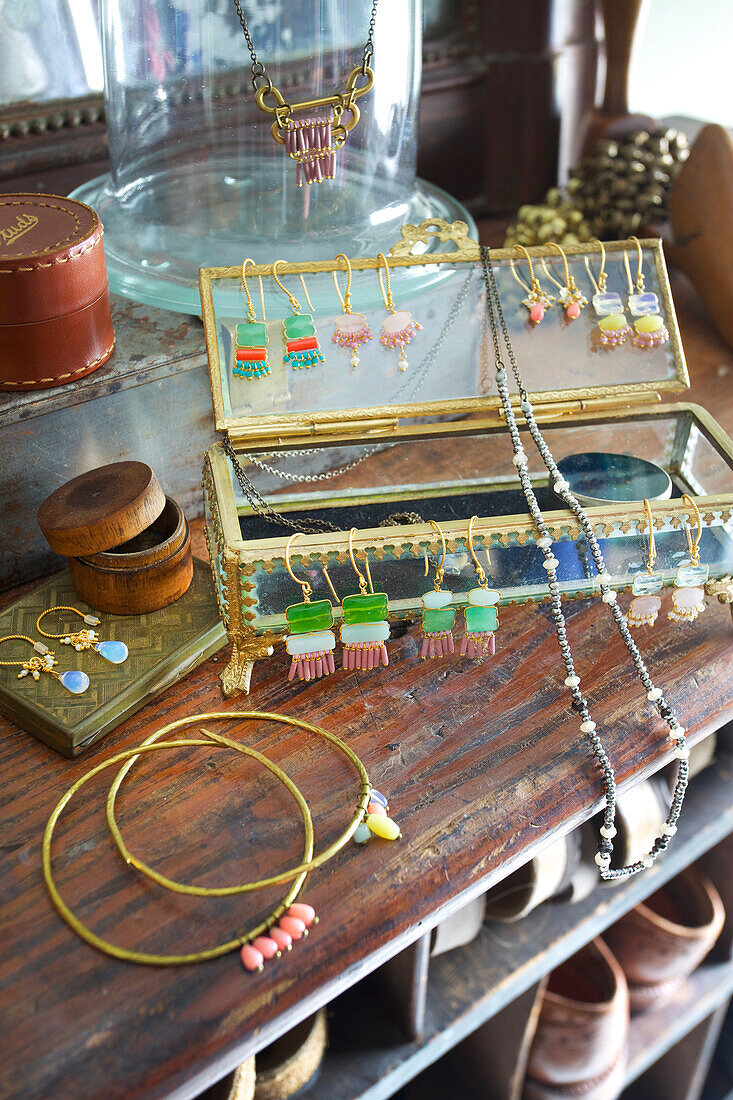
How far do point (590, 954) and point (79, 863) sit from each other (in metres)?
0.67

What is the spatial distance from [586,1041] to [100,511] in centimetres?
73

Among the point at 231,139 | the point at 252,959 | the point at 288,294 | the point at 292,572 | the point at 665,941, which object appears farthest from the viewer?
the point at 665,941

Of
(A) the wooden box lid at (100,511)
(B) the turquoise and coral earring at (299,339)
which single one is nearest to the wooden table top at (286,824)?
(A) the wooden box lid at (100,511)

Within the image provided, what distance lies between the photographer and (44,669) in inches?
26.0

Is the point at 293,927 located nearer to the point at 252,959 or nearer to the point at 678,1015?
the point at 252,959

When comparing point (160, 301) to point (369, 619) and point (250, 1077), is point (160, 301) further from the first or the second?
point (250, 1077)

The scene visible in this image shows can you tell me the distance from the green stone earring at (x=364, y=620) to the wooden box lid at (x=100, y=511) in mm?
152

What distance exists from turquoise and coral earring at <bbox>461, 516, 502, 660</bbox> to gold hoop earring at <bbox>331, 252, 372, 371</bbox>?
18 cm

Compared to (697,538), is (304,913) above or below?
below

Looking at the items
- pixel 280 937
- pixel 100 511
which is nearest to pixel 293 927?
pixel 280 937

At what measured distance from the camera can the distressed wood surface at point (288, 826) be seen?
0.49 m

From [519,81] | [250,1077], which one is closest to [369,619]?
[250,1077]

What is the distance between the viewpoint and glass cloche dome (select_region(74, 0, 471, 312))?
845mm

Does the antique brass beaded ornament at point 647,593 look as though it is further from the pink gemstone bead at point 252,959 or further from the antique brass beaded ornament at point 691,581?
the pink gemstone bead at point 252,959
